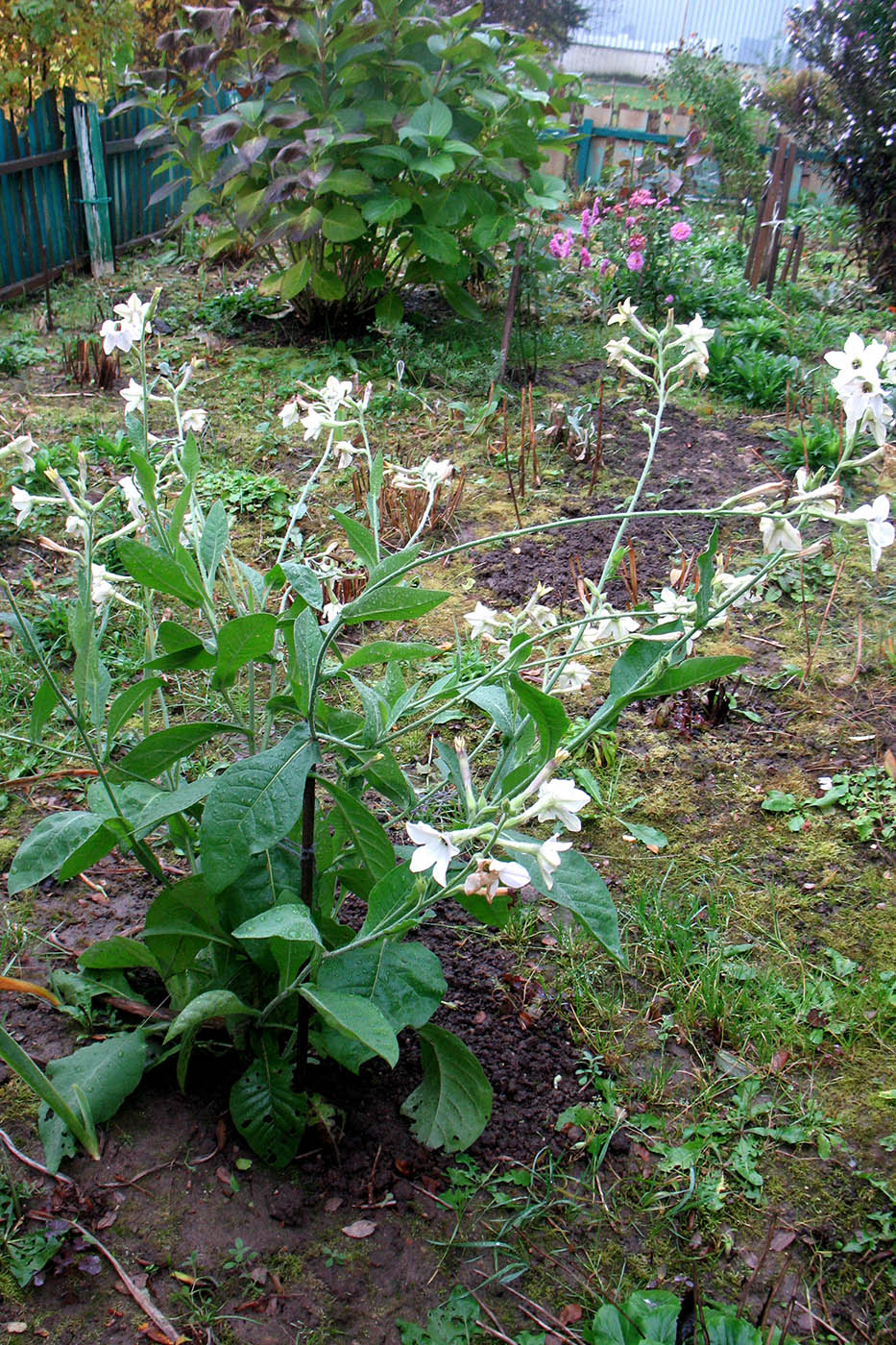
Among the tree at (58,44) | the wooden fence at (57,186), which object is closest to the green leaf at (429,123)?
the wooden fence at (57,186)

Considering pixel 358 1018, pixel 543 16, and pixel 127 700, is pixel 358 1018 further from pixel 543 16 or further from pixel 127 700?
pixel 543 16

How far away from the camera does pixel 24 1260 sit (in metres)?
1.37

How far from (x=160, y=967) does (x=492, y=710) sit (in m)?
0.68

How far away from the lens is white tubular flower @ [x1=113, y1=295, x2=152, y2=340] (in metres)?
1.62

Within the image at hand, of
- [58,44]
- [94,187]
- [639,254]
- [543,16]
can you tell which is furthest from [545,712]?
[543,16]

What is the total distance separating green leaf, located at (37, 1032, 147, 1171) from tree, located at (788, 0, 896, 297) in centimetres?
725

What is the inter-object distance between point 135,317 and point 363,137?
353 cm

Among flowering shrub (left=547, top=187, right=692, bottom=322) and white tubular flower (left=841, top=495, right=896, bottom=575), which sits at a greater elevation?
white tubular flower (left=841, top=495, right=896, bottom=575)

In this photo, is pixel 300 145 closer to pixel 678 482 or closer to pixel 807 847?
pixel 678 482

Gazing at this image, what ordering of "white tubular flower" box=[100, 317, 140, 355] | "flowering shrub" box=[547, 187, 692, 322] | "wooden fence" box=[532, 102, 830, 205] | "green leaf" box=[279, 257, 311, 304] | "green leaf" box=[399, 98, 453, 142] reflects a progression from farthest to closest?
"wooden fence" box=[532, 102, 830, 205] < "flowering shrub" box=[547, 187, 692, 322] < "green leaf" box=[279, 257, 311, 304] < "green leaf" box=[399, 98, 453, 142] < "white tubular flower" box=[100, 317, 140, 355]

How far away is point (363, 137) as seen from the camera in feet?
15.1

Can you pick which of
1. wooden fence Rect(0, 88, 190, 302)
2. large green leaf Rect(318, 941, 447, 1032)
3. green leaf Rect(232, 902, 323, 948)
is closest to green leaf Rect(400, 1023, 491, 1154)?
large green leaf Rect(318, 941, 447, 1032)

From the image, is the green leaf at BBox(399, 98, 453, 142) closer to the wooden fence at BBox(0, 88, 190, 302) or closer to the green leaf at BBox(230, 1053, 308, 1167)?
the wooden fence at BBox(0, 88, 190, 302)

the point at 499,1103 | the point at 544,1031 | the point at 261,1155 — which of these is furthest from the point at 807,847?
the point at 261,1155
